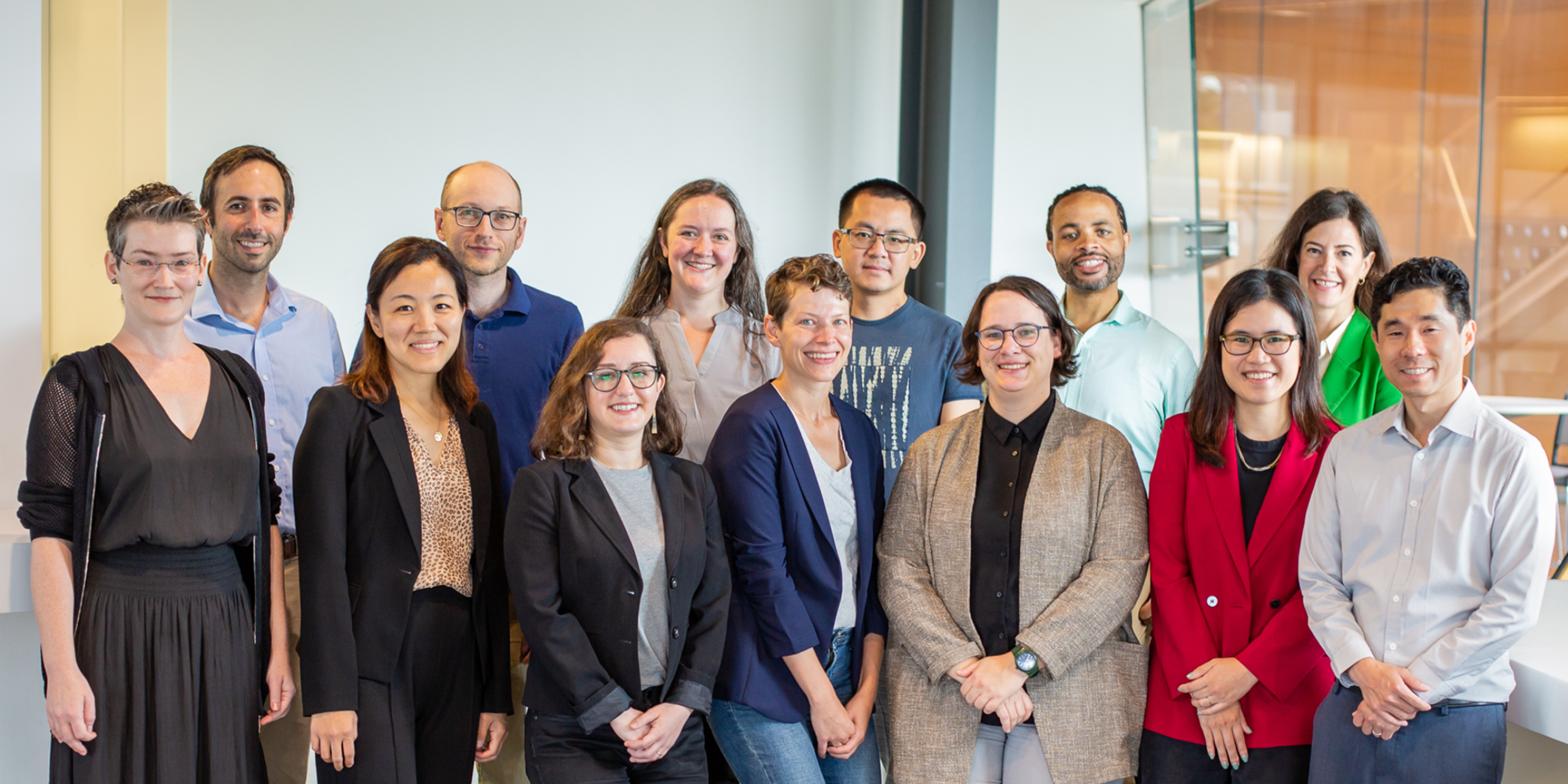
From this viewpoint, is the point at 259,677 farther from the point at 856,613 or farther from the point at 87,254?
the point at 87,254

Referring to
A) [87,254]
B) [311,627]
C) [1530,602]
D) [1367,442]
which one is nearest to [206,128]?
[87,254]

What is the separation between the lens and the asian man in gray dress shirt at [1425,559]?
184 cm

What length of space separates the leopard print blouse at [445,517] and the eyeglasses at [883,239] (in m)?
1.22

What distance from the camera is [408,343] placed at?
2.22m

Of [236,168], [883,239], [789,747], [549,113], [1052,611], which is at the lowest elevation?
[789,747]

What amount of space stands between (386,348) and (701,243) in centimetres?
80

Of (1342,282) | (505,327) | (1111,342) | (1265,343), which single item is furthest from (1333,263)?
(505,327)

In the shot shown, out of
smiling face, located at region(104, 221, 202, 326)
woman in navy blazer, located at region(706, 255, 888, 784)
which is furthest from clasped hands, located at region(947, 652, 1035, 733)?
smiling face, located at region(104, 221, 202, 326)

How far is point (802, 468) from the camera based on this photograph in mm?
2240

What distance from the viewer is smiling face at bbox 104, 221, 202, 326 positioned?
80.7 inches

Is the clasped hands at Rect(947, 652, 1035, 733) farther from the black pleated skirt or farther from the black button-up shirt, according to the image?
the black pleated skirt

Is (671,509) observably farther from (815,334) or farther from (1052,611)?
(1052,611)

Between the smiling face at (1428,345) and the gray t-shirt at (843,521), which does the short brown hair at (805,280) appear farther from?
the smiling face at (1428,345)

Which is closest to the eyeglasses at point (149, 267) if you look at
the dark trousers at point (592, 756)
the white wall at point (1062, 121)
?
the dark trousers at point (592, 756)
